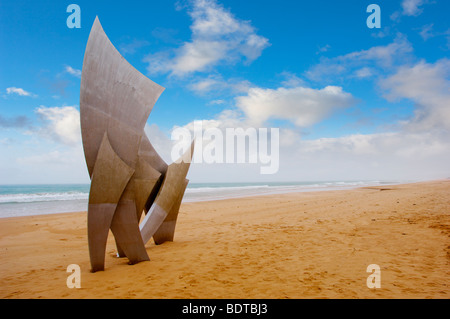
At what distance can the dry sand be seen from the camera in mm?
4312

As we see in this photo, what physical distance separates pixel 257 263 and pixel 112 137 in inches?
167

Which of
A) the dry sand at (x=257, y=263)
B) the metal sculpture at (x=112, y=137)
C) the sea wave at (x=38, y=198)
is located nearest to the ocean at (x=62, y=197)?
the sea wave at (x=38, y=198)

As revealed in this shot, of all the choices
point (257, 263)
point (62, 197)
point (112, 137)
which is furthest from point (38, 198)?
point (257, 263)

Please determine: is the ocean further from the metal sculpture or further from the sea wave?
the metal sculpture

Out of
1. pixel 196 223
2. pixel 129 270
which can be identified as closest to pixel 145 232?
pixel 129 270

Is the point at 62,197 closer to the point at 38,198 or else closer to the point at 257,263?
the point at 38,198

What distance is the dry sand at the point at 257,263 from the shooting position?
431cm

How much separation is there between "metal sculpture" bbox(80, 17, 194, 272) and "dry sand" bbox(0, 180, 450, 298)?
0.79m

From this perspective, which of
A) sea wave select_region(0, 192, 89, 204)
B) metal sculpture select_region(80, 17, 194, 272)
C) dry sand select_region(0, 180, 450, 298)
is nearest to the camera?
dry sand select_region(0, 180, 450, 298)

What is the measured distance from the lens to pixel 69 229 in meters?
11.1

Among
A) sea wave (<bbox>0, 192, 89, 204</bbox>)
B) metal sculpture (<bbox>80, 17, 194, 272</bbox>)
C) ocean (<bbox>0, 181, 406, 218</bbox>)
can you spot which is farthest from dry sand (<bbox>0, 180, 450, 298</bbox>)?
sea wave (<bbox>0, 192, 89, 204</bbox>)

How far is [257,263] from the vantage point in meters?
5.72
